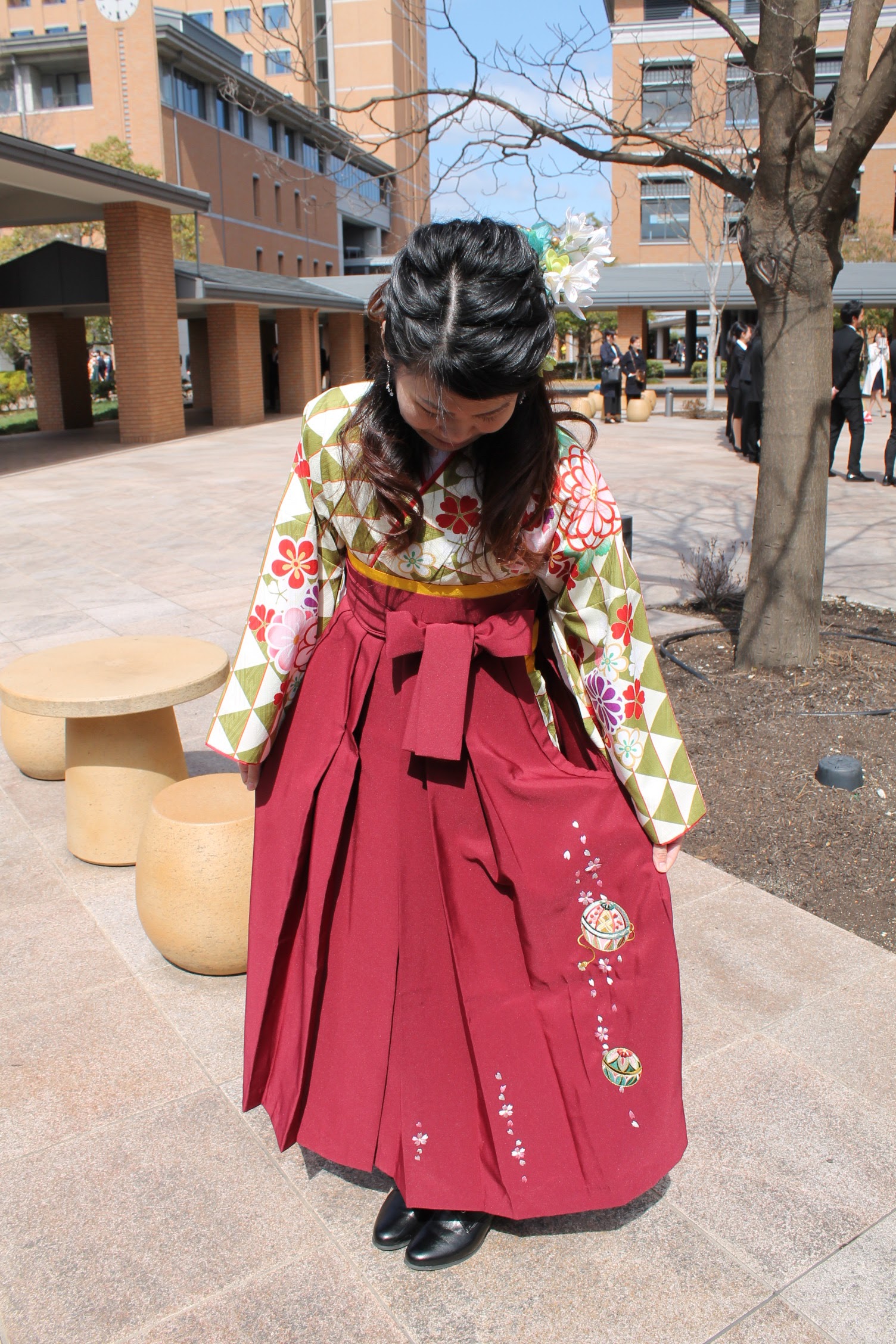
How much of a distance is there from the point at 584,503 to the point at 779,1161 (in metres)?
1.47

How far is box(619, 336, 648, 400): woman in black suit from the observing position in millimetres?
22156

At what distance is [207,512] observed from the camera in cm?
1154

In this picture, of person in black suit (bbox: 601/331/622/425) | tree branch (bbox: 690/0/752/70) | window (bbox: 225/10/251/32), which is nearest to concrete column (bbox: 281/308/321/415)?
person in black suit (bbox: 601/331/622/425)

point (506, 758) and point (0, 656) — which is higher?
point (506, 758)

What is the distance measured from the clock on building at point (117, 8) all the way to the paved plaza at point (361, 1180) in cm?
3948

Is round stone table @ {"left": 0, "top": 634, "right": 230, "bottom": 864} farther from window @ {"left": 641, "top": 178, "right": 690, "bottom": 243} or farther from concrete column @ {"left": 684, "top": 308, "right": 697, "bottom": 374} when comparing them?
window @ {"left": 641, "top": 178, "right": 690, "bottom": 243}

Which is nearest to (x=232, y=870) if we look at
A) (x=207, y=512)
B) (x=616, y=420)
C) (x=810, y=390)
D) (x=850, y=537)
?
(x=810, y=390)

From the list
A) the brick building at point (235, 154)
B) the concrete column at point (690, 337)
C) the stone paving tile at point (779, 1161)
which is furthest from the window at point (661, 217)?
the stone paving tile at point (779, 1161)

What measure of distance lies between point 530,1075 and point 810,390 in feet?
12.7

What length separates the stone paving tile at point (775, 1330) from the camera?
1.84 m

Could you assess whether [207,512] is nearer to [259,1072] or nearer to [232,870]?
[232,870]

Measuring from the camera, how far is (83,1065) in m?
2.58

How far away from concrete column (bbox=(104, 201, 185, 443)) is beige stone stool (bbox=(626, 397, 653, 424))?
30.2 feet

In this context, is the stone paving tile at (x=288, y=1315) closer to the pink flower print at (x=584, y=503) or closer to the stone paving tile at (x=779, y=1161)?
the stone paving tile at (x=779, y=1161)
